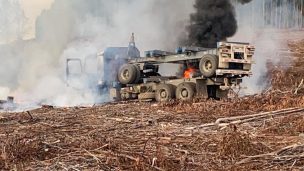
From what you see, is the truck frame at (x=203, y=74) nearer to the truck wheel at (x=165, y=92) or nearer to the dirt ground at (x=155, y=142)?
the truck wheel at (x=165, y=92)

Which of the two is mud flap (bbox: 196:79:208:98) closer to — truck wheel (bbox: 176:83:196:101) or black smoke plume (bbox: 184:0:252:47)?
truck wheel (bbox: 176:83:196:101)

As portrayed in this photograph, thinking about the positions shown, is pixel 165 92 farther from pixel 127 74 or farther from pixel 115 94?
pixel 115 94

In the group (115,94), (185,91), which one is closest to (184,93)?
(185,91)

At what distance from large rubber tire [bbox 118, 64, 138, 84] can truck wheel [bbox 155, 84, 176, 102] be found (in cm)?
156

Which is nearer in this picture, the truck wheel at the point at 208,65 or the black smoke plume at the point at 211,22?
the truck wheel at the point at 208,65

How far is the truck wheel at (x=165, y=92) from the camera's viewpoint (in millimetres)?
18156

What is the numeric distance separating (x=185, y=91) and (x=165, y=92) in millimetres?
1055

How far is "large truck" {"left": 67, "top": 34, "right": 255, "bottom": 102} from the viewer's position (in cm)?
1725

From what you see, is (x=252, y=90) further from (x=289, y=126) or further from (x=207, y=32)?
(x=289, y=126)

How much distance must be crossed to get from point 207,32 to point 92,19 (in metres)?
9.95

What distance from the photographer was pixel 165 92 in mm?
18391

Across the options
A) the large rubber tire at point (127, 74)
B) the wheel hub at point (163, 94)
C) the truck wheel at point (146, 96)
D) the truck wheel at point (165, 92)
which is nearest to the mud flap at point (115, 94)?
the large rubber tire at point (127, 74)

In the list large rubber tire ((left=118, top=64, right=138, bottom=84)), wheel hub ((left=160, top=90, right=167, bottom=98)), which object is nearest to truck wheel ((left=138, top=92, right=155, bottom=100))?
wheel hub ((left=160, top=90, right=167, bottom=98))

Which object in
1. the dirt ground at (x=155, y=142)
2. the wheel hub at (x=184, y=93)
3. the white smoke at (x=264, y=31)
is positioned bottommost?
the dirt ground at (x=155, y=142)
